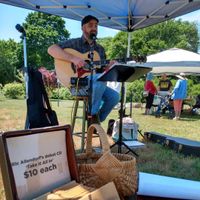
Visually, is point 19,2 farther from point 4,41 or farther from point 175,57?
point 4,41

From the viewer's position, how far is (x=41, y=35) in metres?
37.1

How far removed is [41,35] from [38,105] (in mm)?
35996

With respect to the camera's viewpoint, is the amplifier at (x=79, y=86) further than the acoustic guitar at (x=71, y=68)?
No

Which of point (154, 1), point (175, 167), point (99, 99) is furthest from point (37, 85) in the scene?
point (154, 1)

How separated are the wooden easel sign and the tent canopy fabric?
11.0 feet

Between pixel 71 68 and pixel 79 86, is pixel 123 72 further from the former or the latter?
pixel 71 68

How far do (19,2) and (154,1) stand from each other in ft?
6.28

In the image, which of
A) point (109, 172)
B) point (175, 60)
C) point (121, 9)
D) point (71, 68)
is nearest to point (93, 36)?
point (71, 68)

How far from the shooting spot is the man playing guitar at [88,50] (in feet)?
10.8

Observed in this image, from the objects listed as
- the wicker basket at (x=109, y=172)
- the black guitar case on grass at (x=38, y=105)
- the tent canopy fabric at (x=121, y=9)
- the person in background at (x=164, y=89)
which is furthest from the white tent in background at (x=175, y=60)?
the wicker basket at (x=109, y=172)

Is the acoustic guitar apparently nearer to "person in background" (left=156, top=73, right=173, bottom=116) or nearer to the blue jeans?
the blue jeans

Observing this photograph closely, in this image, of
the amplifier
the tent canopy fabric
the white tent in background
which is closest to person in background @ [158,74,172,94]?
the white tent in background

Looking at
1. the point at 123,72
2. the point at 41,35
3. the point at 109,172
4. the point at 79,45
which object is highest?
the point at 41,35

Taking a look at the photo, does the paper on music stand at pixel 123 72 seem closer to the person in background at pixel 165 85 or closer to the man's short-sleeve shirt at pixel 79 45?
the man's short-sleeve shirt at pixel 79 45
